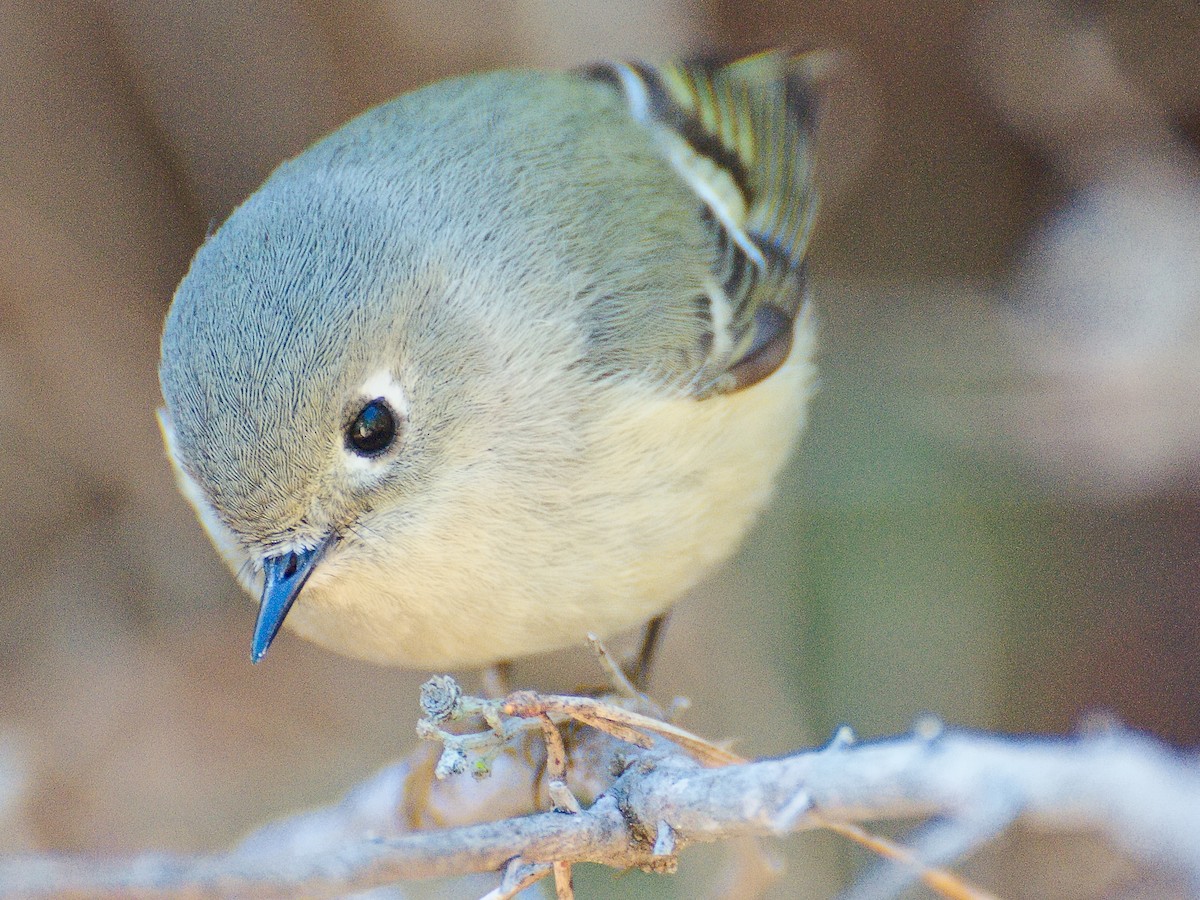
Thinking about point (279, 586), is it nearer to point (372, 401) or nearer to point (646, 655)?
point (372, 401)

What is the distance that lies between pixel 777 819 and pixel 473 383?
23.4 inches

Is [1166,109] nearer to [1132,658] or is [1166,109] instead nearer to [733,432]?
[1132,658]

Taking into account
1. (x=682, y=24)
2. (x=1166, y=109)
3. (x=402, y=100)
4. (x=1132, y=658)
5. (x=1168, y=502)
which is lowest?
(x=1132, y=658)

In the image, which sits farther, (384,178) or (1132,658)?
(1132,658)

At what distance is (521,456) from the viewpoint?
3.91 feet

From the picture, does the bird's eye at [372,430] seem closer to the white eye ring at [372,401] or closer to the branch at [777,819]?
the white eye ring at [372,401]

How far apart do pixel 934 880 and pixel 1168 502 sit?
5.66 feet

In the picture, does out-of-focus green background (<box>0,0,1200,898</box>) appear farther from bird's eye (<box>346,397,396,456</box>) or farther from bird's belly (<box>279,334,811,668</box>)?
bird's eye (<box>346,397,396,456</box>)

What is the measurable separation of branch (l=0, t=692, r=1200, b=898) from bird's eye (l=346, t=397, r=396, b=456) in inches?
12.6

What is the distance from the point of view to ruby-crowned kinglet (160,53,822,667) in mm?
1078

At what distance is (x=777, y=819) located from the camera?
715mm

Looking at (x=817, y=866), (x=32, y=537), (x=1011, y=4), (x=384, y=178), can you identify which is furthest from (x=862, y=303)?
(x=32, y=537)

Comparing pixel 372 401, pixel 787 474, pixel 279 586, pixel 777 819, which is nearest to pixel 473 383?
pixel 372 401

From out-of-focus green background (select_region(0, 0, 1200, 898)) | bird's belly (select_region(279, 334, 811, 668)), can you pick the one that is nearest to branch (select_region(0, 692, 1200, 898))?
bird's belly (select_region(279, 334, 811, 668))
